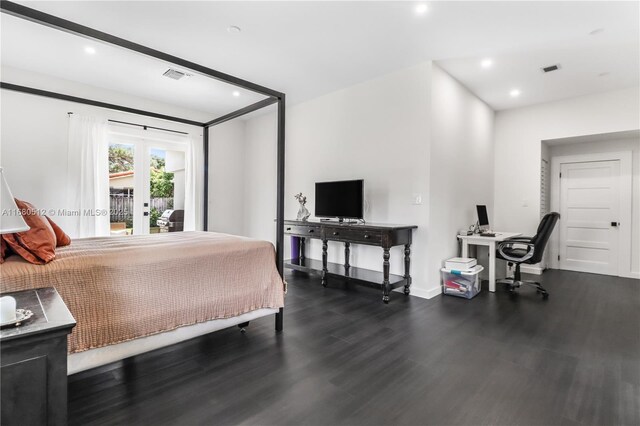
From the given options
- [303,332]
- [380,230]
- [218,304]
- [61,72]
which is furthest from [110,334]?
[61,72]

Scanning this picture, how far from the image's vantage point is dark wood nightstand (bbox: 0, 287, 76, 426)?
93 centimetres

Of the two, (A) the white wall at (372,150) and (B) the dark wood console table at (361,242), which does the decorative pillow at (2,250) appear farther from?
(A) the white wall at (372,150)

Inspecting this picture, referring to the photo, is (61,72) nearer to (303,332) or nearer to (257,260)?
(257,260)

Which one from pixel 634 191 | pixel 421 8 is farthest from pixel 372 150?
pixel 634 191

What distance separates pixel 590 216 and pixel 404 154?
370 centimetres

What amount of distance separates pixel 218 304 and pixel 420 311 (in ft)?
6.66

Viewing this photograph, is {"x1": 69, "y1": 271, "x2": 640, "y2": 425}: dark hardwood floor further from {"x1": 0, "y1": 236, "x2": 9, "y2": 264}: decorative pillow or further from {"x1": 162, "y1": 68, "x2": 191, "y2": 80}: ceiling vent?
{"x1": 162, "y1": 68, "x2": 191, "y2": 80}: ceiling vent

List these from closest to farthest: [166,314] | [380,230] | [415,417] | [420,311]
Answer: [415,417]
[166,314]
[420,311]
[380,230]

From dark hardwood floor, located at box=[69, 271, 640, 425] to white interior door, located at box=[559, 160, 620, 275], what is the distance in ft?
7.83

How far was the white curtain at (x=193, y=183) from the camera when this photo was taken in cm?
539

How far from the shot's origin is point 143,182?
507cm

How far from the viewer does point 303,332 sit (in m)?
2.64

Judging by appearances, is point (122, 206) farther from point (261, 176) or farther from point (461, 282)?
point (461, 282)

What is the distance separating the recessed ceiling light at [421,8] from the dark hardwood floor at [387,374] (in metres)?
2.77
